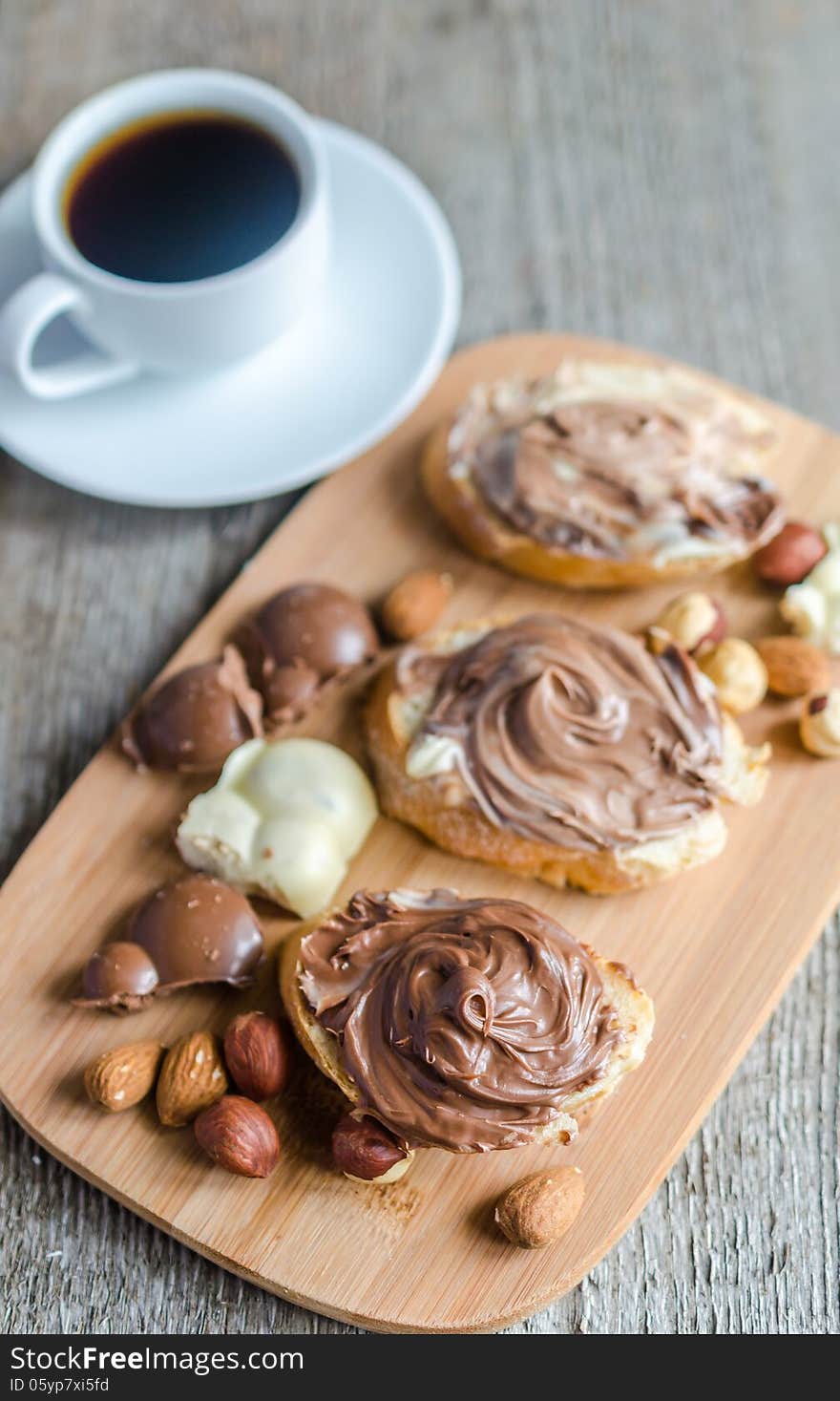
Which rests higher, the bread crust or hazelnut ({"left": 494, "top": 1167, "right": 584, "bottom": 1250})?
the bread crust

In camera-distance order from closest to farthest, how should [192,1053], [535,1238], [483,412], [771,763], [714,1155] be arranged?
[535,1238] → [192,1053] → [714,1155] → [771,763] → [483,412]

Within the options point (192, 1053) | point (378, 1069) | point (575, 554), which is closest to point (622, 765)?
point (575, 554)

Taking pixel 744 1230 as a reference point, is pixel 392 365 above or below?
above

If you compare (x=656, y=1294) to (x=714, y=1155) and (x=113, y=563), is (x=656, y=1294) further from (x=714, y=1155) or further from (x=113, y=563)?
(x=113, y=563)

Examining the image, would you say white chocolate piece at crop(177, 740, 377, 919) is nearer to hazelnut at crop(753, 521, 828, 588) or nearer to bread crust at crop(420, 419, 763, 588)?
bread crust at crop(420, 419, 763, 588)

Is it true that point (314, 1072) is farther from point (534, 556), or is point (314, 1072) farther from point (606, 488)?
point (606, 488)

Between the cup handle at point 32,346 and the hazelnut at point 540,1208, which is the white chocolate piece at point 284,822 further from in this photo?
the cup handle at point 32,346

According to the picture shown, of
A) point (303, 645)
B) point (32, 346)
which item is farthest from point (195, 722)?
point (32, 346)

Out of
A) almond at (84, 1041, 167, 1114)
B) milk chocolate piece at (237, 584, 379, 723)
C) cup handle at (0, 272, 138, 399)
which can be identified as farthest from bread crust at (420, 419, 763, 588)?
almond at (84, 1041, 167, 1114)
